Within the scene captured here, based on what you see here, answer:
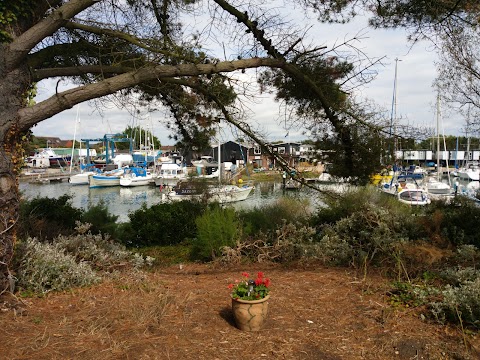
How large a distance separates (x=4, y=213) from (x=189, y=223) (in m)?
7.33

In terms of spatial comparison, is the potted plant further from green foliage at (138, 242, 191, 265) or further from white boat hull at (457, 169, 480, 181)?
white boat hull at (457, 169, 480, 181)

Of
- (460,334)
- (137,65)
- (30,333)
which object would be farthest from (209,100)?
(460,334)

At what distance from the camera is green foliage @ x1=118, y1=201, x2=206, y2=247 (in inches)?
437

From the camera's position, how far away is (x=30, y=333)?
3.51 meters

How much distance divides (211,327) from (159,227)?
7621mm

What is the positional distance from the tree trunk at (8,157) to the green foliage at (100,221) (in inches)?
236

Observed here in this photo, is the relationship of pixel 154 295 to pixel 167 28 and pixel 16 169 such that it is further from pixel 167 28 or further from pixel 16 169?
pixel 167 28

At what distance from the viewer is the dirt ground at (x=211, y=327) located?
3.27 m

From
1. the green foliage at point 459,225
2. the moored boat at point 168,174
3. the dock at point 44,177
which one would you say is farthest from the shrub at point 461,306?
the dock at point 44,177

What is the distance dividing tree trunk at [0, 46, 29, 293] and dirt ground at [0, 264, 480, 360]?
514 mm

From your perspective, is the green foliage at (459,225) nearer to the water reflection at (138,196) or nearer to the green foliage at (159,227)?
the water reflection at (138,196)

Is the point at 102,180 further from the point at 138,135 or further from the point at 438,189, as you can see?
the point at 438,189

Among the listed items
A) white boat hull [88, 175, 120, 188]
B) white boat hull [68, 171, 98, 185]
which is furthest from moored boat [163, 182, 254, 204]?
white boat hull [68, 171, 98, 185]

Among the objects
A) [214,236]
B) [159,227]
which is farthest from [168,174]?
[214,236]
